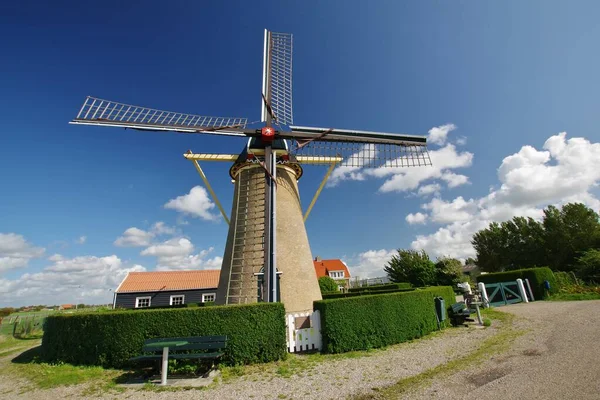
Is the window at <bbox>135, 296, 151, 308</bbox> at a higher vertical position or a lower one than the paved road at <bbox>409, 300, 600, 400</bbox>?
higher

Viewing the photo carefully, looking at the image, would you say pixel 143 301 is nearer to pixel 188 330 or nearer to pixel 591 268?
pixel 188 330

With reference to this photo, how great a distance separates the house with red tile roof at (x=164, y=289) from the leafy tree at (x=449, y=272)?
21.0m

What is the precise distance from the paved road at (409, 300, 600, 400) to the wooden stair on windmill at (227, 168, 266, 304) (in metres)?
7.19

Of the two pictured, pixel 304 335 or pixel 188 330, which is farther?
pixel 304 335

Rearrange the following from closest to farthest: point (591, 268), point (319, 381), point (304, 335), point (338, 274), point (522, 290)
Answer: point (319, 381), point (304, 335), point (522, 290), point (591, 268), point (338, 274)

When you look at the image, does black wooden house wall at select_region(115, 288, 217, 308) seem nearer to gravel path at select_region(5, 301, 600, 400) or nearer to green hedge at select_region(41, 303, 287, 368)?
green hedge at select_region(41, 303, 287, 368)

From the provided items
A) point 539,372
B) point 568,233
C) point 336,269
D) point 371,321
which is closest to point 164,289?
point 371,321

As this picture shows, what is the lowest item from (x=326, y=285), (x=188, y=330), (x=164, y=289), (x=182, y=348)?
(x=182, y=348)

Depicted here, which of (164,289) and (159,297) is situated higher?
(164,289)

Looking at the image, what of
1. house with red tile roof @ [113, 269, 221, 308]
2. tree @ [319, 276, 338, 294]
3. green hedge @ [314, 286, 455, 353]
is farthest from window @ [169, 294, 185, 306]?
green hedge @ [314, 286, 455, 353]

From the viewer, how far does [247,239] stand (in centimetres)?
1159

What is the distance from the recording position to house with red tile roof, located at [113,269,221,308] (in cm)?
2691

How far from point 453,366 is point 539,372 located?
155 centimetres

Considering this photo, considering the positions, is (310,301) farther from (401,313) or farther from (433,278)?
(433,278)
